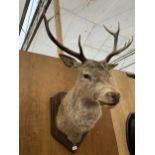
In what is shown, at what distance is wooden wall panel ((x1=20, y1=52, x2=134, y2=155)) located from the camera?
900 millimetres

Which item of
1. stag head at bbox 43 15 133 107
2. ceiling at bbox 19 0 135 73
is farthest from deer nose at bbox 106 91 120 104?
ceiling at bbox 19 0 135 73

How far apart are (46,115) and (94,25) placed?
3.68ft

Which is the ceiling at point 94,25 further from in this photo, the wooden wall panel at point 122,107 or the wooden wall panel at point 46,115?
the wooden wall panel at point 46,115

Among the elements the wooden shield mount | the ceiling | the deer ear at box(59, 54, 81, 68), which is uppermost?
the ceiling

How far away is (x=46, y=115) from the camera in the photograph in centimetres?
96

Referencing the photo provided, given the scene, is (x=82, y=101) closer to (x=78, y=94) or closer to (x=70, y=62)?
(x=78, y=94)

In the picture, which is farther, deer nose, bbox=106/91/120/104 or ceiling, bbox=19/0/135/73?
ceiling, bbox=19/0/135/73

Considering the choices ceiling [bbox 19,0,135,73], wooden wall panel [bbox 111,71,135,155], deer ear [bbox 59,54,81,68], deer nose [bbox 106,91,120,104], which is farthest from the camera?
ceiling [bbox 19,0,135,73]

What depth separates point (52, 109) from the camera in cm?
98

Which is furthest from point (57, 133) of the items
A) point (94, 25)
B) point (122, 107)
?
point (94, 25)

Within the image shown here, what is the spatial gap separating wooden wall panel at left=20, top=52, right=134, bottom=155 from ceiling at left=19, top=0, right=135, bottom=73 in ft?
2.02

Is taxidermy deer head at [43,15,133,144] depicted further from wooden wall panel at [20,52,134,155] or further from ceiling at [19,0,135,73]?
ceiling at [19,0,135,73]
